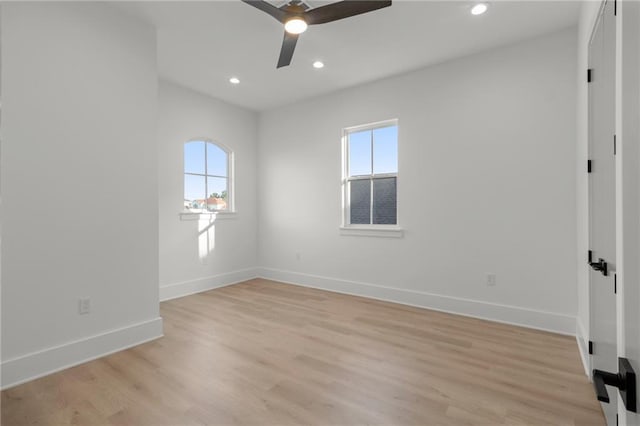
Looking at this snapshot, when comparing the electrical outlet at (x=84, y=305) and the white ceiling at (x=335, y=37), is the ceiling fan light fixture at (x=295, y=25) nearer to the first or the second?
the white ceiling at (x=335, y=37)

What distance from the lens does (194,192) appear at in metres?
4.61

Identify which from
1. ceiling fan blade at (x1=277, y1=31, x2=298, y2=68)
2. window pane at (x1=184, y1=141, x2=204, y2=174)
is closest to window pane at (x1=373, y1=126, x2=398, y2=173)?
ceiling fan blade at (x1=277, y1=31, x2=298, y2=68)

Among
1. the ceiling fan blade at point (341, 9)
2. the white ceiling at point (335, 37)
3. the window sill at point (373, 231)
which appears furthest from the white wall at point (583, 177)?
the window sill at point (373, 231)

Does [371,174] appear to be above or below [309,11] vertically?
below

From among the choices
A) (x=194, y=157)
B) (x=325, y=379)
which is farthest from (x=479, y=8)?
(x=194, y=157)

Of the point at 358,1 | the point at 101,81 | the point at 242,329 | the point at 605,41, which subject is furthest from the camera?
the point at 242,329

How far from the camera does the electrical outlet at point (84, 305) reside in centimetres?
245

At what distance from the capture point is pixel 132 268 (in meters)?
2.78

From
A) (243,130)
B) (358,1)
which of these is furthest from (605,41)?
(243,130)

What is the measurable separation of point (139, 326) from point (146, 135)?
1.69m

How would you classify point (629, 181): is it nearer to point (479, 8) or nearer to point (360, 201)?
point (479, 8)

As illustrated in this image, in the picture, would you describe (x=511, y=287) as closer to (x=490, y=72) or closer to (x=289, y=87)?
(x=490, y=72)

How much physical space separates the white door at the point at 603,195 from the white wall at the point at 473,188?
1005 mm

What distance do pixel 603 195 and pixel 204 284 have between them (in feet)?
14.6
